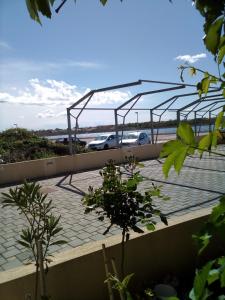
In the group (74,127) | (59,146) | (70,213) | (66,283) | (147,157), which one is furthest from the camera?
(59,146)

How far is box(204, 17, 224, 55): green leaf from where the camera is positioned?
76 cm

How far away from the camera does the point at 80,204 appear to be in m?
7.63

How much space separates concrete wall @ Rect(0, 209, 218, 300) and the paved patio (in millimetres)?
765

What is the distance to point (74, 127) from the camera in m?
13.1

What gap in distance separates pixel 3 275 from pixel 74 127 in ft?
36.6

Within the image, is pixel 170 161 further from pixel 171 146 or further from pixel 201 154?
pixel 201 154

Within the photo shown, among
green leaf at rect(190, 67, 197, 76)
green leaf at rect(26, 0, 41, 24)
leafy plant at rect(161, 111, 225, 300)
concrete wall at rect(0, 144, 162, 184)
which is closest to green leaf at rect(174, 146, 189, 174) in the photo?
leafy plant at rect(161, 111, 225, 300)

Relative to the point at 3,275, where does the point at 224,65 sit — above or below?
above

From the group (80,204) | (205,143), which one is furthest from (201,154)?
(80,204)

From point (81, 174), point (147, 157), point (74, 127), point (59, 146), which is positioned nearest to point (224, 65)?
point (81, 174)

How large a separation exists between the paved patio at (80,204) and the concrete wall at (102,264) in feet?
2.51

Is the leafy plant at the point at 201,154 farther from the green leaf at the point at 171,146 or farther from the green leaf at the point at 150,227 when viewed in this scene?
the green leaf at the point at 150,227

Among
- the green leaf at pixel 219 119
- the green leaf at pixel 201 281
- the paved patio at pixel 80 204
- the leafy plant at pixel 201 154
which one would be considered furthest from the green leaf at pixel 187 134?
the paved patio at pixel 80 204

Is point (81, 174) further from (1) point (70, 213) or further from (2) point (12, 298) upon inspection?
(2) point (12, 298)
